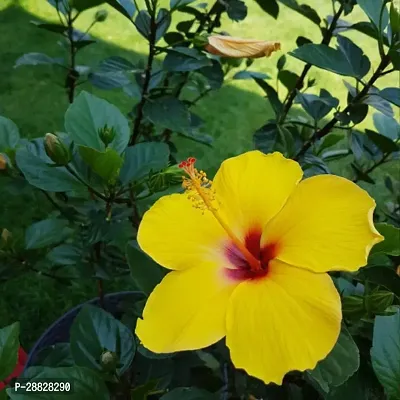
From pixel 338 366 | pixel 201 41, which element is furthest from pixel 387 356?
pixel 201 41

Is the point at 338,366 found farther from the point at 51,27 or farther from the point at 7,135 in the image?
the point at 51,27

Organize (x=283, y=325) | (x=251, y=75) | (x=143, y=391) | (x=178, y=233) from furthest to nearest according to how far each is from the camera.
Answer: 1. (x=251, y=75)
2. (x=143, y=391)
3. (x=178, y=233)
4. (x=283, y=325)

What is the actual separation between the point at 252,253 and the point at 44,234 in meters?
0.62

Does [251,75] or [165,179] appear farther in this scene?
[251,75]

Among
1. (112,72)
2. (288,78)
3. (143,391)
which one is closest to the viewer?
(143,391)

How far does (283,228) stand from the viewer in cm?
73

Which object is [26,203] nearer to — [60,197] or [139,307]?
[60,197]

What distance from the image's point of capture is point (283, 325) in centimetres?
62

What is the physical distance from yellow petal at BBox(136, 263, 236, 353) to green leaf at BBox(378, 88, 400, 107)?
0.62 m

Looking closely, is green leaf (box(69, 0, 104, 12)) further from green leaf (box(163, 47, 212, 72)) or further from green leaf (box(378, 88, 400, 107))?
green leaf (box(378, 88, 400, 107))

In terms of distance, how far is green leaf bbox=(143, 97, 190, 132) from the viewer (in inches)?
49.9

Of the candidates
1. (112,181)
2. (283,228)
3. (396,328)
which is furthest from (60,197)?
(396,328)

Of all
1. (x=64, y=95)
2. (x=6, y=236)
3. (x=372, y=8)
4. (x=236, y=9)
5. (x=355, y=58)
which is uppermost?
(x=372, y=8)

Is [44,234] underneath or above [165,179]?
underneath
